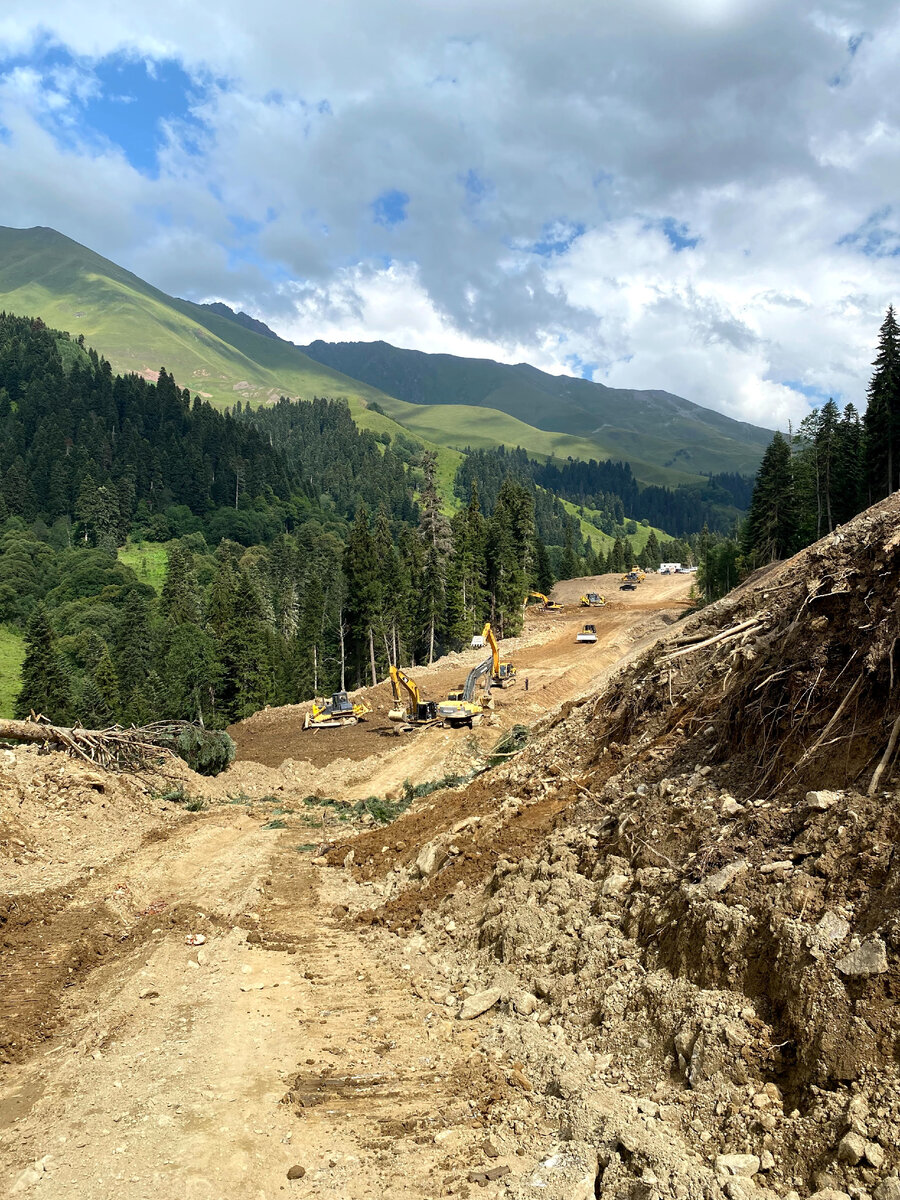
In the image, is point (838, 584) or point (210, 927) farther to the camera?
point (210, 927)

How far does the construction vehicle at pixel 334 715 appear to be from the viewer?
114 ft

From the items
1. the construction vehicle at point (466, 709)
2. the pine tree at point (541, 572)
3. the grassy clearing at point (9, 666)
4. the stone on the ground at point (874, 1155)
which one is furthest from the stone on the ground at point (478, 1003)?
the pine tree at point (541, 572)

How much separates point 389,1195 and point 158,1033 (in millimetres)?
3591

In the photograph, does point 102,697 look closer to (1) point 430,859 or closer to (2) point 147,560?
(1) point 430,859

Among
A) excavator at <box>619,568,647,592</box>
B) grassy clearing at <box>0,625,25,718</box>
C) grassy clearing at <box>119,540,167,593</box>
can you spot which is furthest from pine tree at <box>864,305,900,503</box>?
grassy clearing at <box>119,540,167,593</box>

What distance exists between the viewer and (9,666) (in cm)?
8156

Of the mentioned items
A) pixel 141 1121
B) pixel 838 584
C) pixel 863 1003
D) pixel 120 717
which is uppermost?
pixel 838 584

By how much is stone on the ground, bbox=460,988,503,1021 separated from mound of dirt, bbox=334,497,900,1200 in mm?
148

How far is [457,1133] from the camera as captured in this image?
Answer: 588 centimetres

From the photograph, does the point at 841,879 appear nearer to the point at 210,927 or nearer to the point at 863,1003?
the point at 863,1003

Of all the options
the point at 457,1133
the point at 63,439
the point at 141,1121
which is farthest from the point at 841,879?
the point at 63,439

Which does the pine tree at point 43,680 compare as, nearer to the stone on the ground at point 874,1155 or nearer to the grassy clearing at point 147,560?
the stone on the ground at point 874,1155

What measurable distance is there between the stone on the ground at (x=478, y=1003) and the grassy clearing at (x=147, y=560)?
111m

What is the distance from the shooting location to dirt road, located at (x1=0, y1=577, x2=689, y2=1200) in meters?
5.57
